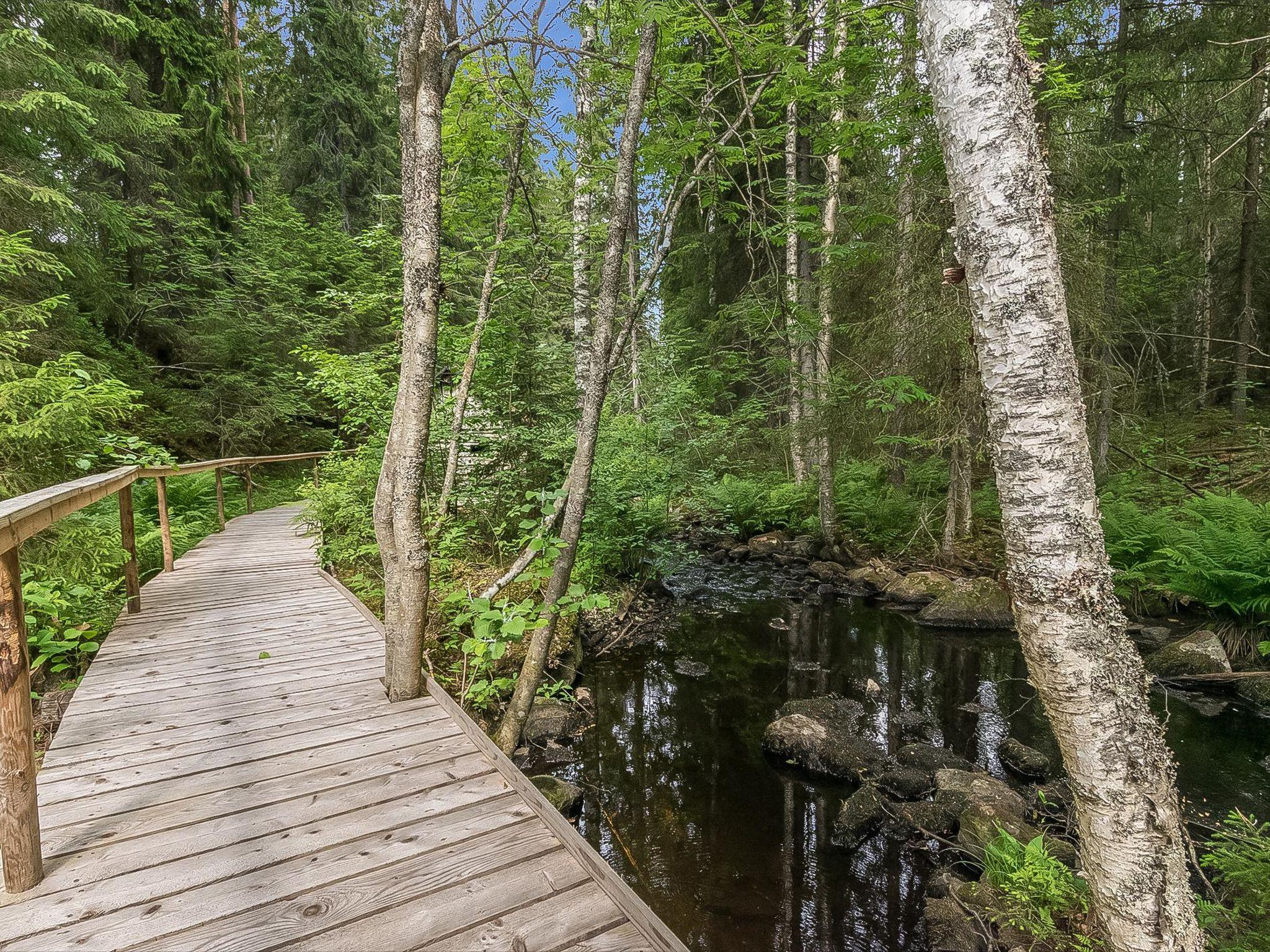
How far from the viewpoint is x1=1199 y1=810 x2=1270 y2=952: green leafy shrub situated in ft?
7.74

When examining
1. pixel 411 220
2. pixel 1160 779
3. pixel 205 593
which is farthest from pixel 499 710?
pixel 1160 779

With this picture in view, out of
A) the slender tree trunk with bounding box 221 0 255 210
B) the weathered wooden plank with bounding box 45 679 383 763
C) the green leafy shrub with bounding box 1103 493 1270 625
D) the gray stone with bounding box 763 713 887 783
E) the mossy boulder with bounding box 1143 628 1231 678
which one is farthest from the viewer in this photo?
the slender tree trunk with bounding box 221 0 255 210

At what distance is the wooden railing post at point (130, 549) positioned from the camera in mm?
4699

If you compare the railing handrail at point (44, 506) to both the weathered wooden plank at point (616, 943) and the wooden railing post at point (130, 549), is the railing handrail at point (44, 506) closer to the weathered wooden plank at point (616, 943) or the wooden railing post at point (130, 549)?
the wooden railing post at point (130, 549)

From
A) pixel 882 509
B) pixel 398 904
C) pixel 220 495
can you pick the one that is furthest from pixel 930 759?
pixel 220 495

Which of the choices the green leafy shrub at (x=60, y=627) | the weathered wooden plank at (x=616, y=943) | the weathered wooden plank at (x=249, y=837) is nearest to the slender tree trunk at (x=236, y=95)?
the green leafy shrub at (x=60, y=627)

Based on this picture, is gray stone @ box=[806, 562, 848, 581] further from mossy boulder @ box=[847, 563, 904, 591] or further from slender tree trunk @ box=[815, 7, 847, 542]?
slender tree trunk @ box=[815, 7, 847, 542]

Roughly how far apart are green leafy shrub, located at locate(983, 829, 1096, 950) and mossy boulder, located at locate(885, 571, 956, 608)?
580 centimetres

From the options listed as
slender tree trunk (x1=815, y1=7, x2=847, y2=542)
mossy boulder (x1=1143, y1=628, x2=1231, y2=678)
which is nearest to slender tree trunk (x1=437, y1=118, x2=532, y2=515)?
slender tree trunk (x1=815, y1=7, x2=847, y2=542)

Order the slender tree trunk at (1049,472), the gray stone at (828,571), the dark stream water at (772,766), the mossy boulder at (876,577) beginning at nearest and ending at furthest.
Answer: the slender tree trunk at (1049,472), the dark stream water at (772,766), the mossy boulder at (876,577), the gray stone at (828,571)

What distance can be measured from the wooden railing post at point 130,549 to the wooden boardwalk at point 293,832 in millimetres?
1412

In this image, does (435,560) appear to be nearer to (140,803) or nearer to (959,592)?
(140,803)

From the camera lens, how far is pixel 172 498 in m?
8.99

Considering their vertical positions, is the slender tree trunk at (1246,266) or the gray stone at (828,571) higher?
the slender tree trunk at (1246,266)
